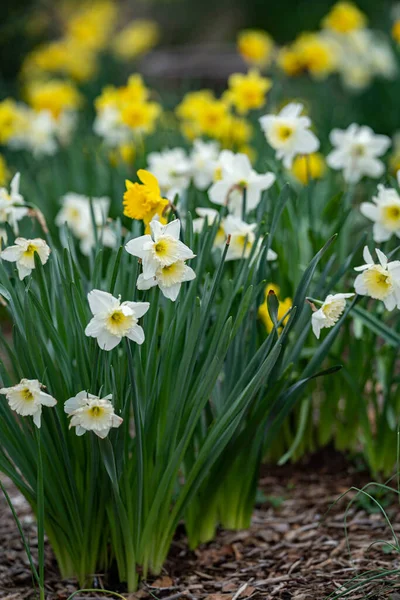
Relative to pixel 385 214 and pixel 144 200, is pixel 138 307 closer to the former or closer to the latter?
pixel 144 200

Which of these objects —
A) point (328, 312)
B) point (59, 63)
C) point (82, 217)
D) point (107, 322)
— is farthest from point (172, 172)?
point (59, 63)

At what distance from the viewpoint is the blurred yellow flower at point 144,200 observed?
5.65ft

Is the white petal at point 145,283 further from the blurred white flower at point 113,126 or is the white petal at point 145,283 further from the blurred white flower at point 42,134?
the blurred white flower at point 42,134

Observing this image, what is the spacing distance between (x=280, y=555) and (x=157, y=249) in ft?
3.02

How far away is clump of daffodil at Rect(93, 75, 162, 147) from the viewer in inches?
133

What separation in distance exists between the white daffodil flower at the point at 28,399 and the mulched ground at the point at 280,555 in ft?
1.71

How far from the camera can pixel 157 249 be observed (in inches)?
60.5

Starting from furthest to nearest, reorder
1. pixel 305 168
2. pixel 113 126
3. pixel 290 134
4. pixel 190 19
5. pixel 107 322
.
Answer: pixel 190 19, pixel 113 126, pixel 305 168, pixel 290 134, pixel 107 322

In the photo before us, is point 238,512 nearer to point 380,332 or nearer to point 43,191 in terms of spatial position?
point 380,332

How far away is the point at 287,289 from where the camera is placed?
7.39 feet

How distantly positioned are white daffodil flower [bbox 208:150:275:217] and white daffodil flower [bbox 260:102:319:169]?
0.20 m

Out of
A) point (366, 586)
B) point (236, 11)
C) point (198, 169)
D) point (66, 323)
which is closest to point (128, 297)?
point (66, 323)

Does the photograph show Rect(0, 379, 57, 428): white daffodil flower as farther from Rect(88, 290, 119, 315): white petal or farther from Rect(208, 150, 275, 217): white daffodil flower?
Rect(208, 150, 275, 217): white daffodil flower

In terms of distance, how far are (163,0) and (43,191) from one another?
11167mm
